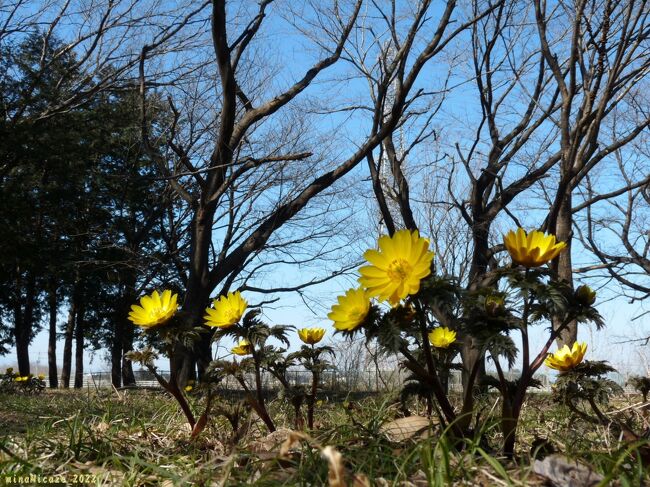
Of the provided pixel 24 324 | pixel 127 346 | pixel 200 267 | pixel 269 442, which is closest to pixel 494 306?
pixel 269 442

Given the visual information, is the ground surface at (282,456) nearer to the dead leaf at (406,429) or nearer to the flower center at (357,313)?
the dead leaf at (406,429)

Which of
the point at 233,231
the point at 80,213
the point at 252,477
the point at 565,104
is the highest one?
the point at 80,213

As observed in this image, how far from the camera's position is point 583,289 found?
76.7 inches

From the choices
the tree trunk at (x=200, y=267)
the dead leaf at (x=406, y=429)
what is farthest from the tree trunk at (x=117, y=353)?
the dead leaf at (x=406, y=429)

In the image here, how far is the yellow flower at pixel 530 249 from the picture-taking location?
73.3 inches

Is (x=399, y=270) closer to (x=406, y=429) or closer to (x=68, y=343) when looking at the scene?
(x=406, y=429)

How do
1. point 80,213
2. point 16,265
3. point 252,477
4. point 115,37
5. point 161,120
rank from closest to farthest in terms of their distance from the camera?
point 252,477
point 115,37
point 161,120
point 16,265
point 80,213

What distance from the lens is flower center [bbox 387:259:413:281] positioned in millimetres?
1770

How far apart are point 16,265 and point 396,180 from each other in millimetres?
13515

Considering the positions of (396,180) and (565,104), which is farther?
(396,180)

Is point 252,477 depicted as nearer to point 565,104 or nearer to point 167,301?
point 167,301

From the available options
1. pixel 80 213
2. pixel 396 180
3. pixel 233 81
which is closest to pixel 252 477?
pixel 396 180

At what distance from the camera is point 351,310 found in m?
1.92

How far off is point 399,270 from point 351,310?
226mm
